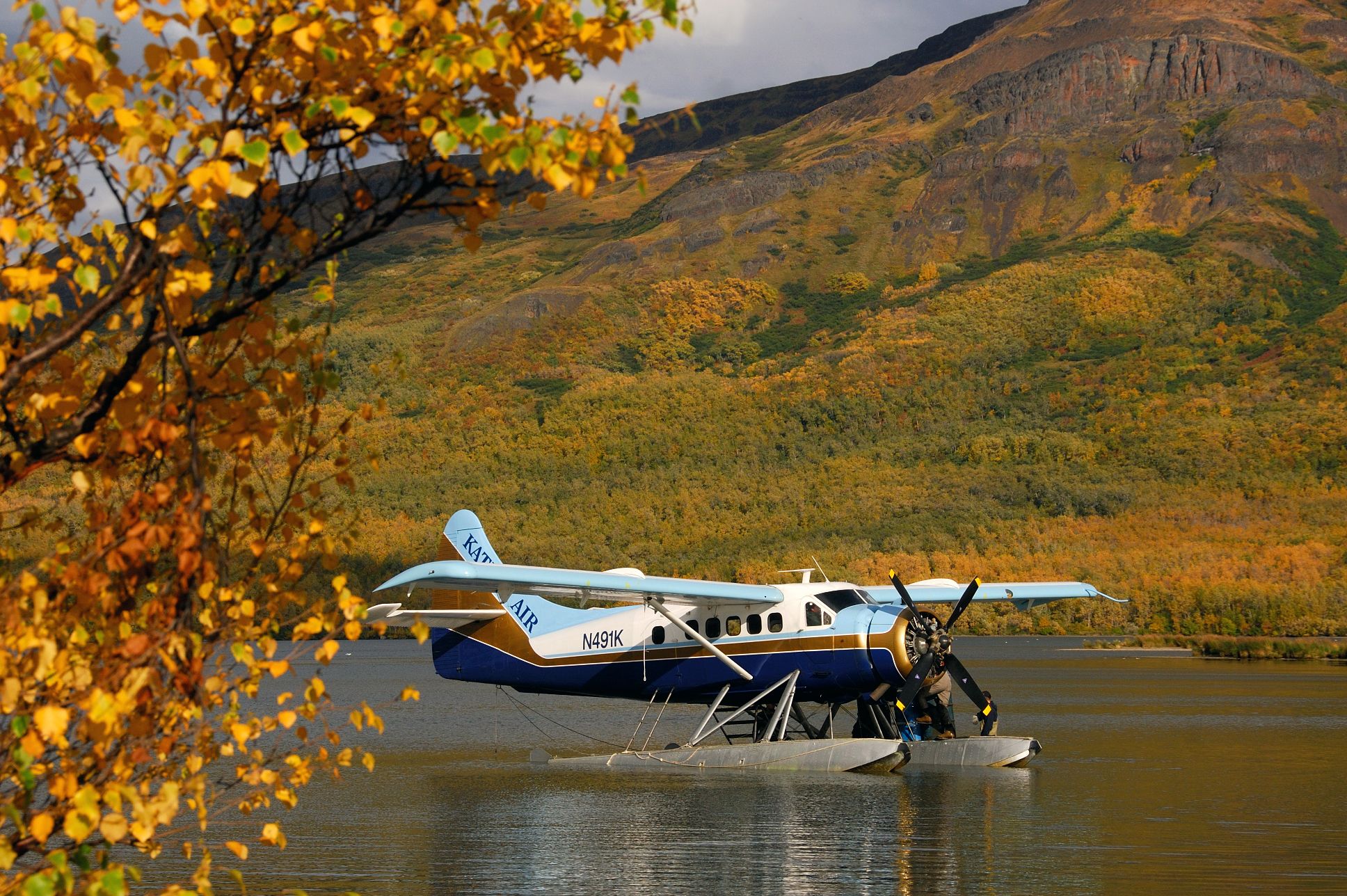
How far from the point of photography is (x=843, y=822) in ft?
50.9

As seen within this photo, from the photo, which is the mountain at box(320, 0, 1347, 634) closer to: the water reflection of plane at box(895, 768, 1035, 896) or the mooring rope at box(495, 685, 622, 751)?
the mooring rope at box(495, 685, 622, 751)

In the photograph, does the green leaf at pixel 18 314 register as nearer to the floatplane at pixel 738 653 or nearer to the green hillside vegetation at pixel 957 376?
the floatplane at pixel 738 653

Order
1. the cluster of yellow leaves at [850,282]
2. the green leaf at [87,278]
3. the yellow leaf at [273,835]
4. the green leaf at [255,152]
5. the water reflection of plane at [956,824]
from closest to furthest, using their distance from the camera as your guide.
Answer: the green leaf at [255,152], the green leaf at [87,278], the yellow leaf at [273,835], the water reflection of plane at [956,824], the cluster of yellow leaves at [850,282]

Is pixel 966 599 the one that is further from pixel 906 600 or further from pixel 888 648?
pixel 888 648

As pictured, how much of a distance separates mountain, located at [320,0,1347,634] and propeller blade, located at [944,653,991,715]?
38.9 metres

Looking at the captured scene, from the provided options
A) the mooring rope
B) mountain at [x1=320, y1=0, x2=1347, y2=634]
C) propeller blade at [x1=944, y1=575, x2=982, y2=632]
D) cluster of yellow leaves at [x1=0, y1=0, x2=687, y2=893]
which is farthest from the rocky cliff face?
cluster of yellow leaves at [x1=0, y1=0, x2=687, y2=893]

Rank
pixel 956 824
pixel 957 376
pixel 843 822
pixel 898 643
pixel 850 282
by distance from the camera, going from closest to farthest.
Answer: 1. pixel 956 824
2. pixel 843 822
3. pixel 898 643
4. pixel 957 376
5. pixel 850 282

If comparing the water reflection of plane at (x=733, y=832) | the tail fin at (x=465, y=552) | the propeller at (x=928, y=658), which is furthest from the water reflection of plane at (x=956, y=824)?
the tail fin at (x=465, y=552)

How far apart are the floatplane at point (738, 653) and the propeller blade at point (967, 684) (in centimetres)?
3

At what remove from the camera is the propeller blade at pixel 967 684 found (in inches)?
768

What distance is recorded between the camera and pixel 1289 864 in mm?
12688

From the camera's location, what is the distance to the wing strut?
65.4 ft

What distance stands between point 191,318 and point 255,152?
0.77 meters

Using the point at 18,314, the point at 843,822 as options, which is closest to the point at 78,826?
the point at 18,314
